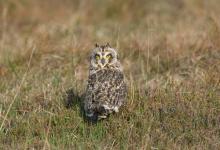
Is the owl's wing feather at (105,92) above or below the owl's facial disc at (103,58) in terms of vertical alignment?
below

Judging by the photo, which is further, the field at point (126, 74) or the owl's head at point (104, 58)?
the owl's head at point (104, 58)

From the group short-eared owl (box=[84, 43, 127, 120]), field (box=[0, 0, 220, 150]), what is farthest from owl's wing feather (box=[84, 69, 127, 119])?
field (box=[0, 0, 220, 150])

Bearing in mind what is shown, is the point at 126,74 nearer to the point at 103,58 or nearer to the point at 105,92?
the point at 103,58

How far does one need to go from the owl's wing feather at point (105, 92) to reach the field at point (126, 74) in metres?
0.24

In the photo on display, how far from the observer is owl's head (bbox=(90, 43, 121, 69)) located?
22.3 feet

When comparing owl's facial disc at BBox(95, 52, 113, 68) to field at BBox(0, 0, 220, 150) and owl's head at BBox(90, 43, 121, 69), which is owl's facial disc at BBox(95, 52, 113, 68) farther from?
field at BBox(0, 0, 220, 150)

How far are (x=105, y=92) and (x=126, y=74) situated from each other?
2.24m

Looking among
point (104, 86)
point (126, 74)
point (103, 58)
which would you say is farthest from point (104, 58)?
point (126, 74)

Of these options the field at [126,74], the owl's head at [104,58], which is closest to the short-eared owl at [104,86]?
the owl's head at [104,58]

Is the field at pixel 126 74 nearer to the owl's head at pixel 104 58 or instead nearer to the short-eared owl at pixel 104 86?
the short-eared owl at pixel 104 86

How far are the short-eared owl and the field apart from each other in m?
0.23

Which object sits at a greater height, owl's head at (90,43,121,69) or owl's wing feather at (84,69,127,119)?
owl's head at (90,43,121,69)

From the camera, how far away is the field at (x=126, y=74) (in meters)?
6.47

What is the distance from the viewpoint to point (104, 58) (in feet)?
22.3
